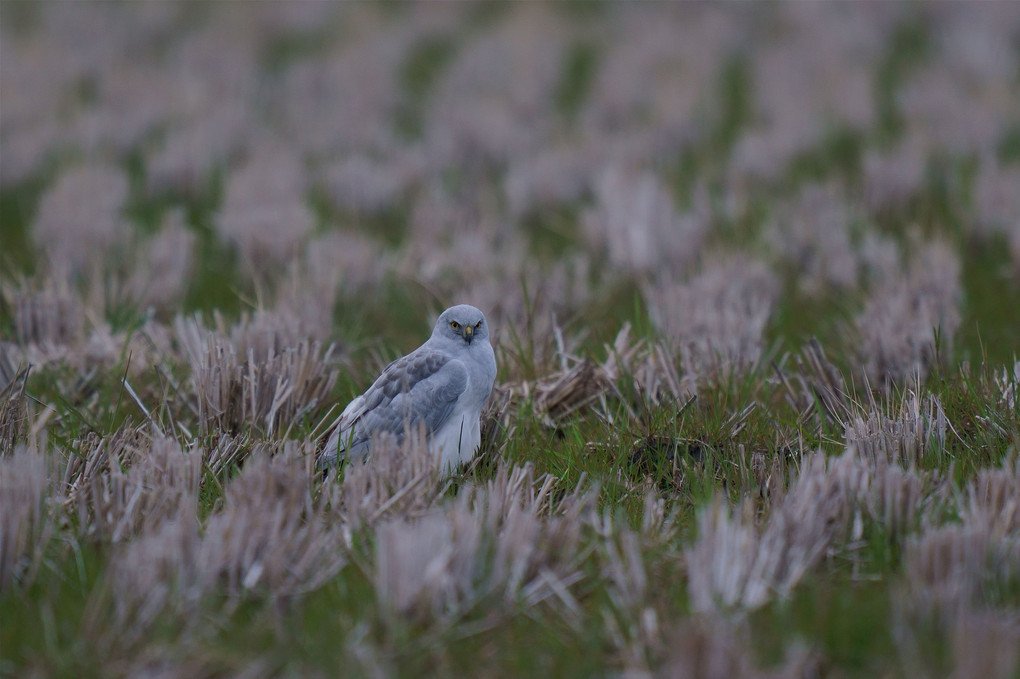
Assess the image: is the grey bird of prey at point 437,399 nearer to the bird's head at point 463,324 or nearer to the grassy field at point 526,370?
the bird's head at point 463,324

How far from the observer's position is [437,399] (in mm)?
3625

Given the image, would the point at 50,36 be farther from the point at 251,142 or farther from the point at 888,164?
the point at 888,164

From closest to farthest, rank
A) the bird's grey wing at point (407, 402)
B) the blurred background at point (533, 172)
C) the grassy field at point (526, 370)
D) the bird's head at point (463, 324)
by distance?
the grassy field at point (526, 370)
the bird's grey wing at point (407, 402)
the bird's head at point (463, 324)
the blurred background at point (533, 172)

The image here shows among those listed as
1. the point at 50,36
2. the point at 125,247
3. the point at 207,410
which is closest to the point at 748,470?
the point at 207,410

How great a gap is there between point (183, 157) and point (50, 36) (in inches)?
257

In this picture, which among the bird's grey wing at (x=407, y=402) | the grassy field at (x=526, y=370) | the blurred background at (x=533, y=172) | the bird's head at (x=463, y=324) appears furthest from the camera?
the blurred background at (x=533, y=172)

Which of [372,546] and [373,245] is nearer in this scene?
[372,546]

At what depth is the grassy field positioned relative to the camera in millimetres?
2559

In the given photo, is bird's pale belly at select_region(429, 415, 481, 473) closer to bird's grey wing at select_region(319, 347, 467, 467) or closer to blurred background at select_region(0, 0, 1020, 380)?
bird's grey wing at select_region(319, 347, 467, 467)

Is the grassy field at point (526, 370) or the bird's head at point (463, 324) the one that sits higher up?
the bird's head at point (463, 324)

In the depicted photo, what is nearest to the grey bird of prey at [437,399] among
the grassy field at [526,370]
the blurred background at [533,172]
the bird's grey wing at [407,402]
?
the bird's grey wing at [407,402]

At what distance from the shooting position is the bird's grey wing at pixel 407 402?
11.9 feet

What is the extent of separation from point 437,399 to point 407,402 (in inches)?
4.7

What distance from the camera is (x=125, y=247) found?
6512 millimetres
